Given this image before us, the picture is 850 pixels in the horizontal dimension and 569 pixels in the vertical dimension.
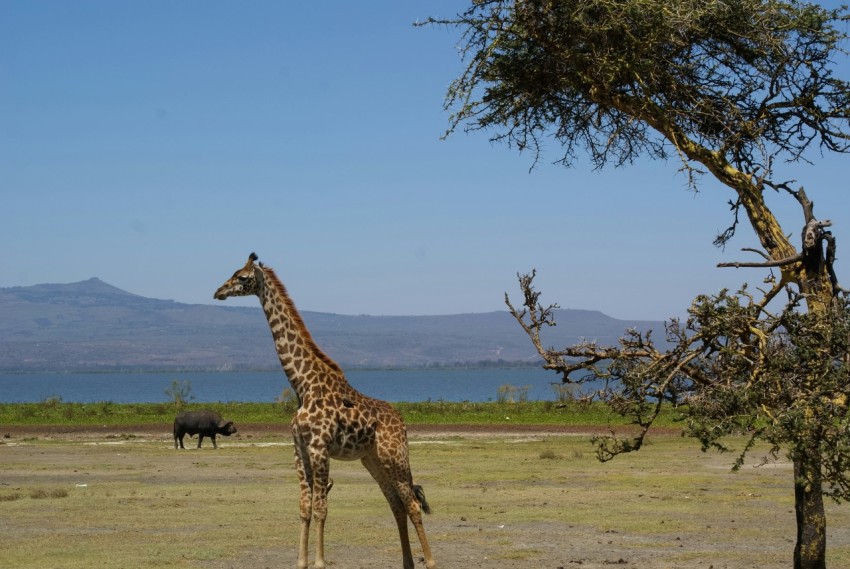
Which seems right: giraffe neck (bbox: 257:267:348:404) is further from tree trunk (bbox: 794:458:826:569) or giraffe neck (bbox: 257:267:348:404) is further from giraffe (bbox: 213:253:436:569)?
tree trunk (bbox: 794:458:826:569)

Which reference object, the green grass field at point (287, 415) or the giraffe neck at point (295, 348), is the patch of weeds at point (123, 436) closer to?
the green grass field at point (287, 415)

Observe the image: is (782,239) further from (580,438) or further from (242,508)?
(580,438)

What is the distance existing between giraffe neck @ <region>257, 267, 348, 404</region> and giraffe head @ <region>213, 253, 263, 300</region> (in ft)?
0.21

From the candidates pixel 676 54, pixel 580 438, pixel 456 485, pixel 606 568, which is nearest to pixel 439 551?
pixel 606 568

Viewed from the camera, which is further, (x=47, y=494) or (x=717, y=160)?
(x=47, y=494)

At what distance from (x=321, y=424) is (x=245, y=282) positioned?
1.84 m

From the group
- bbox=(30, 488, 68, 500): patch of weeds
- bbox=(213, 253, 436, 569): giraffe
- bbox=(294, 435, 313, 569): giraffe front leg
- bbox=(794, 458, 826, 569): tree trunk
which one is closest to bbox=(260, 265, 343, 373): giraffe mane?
bbox=(213, 253, 436, 569): giraffe

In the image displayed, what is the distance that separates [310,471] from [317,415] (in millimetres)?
647

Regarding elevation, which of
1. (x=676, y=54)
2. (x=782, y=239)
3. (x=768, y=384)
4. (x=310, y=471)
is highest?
(x=676, y=54)

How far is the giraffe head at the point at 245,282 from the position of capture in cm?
1309

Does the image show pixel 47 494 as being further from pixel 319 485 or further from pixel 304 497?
pixel 319 485

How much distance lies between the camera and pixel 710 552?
646 inches

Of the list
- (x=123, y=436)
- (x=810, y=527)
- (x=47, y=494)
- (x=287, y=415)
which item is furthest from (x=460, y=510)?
(x=287, y=415)

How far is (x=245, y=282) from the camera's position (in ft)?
43.7
